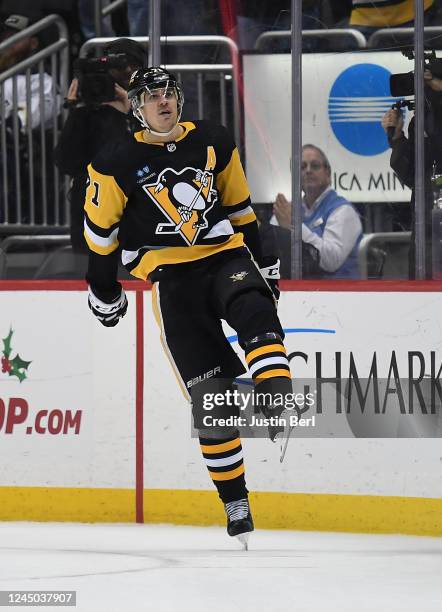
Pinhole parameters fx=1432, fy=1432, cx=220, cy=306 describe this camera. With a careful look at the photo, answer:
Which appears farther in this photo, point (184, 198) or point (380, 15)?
point (380, 15)

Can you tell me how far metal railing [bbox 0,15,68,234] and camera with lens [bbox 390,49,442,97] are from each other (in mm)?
1622

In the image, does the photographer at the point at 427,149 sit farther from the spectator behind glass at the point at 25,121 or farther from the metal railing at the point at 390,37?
the spectator behind glass at the point at 25,121

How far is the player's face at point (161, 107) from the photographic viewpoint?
4.83 meters

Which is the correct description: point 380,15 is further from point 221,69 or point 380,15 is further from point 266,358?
point 266,358

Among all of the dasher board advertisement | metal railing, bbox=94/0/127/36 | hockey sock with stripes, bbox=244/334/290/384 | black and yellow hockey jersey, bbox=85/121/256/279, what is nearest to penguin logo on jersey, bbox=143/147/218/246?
black and yellow hockey jersey, bbox=85/121/256/279

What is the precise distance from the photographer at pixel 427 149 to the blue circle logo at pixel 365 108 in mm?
63

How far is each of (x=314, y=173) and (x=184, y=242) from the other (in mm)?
1421

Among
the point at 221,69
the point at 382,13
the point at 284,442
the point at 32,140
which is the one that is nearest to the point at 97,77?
the point at 221,69

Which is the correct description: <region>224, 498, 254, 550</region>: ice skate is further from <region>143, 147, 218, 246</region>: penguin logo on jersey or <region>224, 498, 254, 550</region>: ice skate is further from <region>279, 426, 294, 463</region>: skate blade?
<region>143, 147, 218, 246</region>: penguin logo on jersey

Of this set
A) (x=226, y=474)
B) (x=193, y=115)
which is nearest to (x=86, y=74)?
(x=193, y=115)

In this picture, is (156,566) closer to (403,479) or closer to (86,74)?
(403,479)

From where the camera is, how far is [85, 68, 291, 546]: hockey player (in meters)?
4.86

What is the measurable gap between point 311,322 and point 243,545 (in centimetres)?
105

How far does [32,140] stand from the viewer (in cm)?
688
